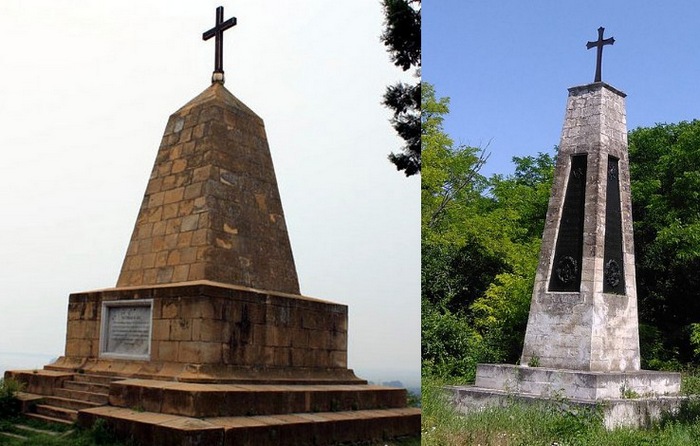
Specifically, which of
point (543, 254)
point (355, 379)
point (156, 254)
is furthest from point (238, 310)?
point (543, 254)

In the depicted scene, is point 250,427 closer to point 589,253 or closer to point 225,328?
point 225,328

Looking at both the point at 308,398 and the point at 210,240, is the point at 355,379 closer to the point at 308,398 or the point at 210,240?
the point at 308,398

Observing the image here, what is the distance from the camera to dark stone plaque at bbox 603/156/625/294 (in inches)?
348

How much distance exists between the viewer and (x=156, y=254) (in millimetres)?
7828

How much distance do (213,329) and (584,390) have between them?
12.9ft

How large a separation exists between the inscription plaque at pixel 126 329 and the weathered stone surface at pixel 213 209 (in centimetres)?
39

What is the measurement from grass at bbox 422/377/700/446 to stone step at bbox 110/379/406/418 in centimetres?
90

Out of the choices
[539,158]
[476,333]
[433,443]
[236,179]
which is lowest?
[433,443]

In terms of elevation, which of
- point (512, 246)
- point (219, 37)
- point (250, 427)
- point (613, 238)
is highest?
point (219, 37)

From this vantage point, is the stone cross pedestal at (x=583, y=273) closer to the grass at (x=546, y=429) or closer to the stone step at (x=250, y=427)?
the grass at (x=546, y=429)

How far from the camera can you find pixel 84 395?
7039mm

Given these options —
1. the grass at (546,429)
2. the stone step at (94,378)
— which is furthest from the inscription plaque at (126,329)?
the grass at (546,429)

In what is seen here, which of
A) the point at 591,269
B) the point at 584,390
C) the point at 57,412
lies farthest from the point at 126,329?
the point at 591,269

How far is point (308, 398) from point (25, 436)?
2.36 m
